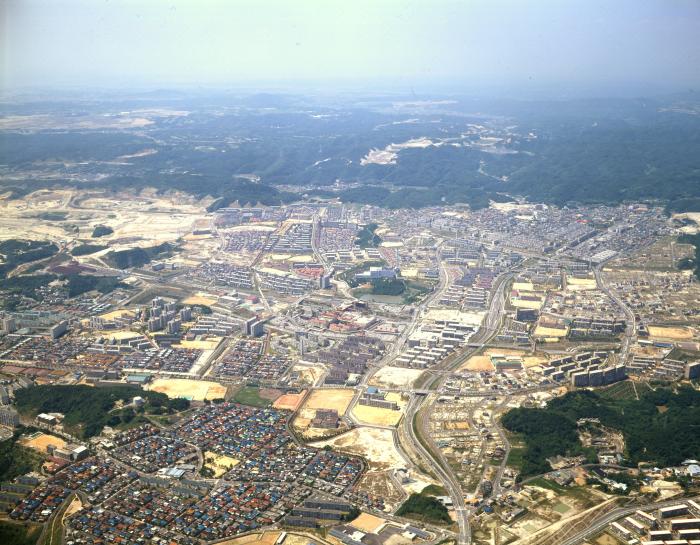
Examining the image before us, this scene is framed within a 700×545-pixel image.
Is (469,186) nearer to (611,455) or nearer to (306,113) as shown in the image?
(611,455)

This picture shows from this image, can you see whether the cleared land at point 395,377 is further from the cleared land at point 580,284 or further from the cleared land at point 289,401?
the cleared land at point 580,284

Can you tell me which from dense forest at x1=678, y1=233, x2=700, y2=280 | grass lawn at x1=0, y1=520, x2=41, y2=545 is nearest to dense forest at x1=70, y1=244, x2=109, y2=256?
grass lawn at x1=0, y1=520, x2=41, y2=545

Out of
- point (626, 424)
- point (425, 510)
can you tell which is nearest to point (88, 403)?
point (425, 510)

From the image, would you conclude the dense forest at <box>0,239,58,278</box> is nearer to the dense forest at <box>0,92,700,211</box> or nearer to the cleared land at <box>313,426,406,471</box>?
the dense forest at <box>0,92,700,211</box>

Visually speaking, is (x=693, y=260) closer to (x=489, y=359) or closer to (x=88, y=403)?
(x=489, y=359)

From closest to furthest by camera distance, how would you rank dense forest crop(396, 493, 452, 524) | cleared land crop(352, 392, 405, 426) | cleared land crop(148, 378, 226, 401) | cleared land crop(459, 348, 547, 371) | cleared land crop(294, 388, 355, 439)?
dense forest crop(396, 493, 452, 524) → cleared land crop(294, 388, 355, 439) → cleared land crop(352, 392, 405, 426) → cleared land crop(148, 378, 226, 401) → cleared land crop(459, 348, 547, 371)

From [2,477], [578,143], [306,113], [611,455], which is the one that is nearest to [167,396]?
[2,477]
